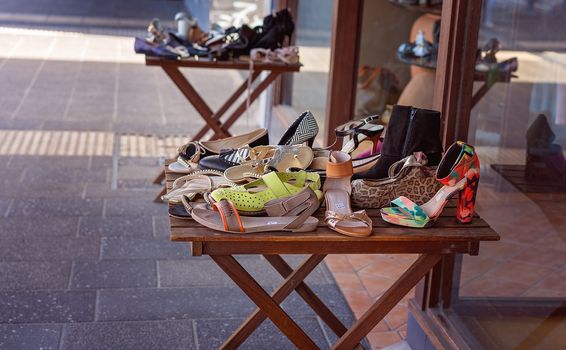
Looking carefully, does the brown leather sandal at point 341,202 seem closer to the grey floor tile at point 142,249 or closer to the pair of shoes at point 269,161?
the pair of shoes at point 269,161

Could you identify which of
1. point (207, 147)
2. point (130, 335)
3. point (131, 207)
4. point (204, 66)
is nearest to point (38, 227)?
point (131, 207)

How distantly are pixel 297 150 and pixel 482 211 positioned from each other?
79 centimetres

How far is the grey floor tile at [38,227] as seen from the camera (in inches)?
163

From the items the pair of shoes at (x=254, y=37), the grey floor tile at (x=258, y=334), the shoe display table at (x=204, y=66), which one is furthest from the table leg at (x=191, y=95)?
the grey floor tile at (x=258, y=334)

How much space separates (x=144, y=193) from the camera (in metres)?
4.88

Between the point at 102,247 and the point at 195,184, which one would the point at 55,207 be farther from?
the point at 195,184

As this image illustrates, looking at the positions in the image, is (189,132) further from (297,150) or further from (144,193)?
(297,150)

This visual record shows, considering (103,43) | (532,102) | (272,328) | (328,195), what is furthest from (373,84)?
(103,43)

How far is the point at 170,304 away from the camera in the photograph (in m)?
3.43

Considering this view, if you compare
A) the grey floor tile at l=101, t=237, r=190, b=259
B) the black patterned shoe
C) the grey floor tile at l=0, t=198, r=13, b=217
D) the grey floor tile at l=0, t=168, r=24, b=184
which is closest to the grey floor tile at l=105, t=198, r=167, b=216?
the grey floor tile at l=101, t=237, r=190, b=259

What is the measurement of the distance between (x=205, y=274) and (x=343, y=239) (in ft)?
5.89

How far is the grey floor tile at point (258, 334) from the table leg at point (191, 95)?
1554 millimetres

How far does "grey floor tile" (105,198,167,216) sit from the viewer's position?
4.53 metres

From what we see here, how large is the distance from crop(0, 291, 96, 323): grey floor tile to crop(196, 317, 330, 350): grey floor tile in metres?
0.47
